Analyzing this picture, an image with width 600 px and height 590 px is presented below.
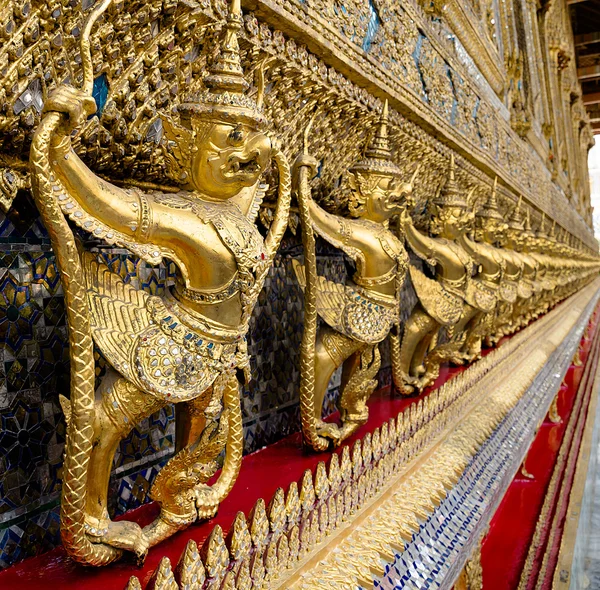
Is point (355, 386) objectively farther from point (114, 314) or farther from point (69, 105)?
point (69, 105)

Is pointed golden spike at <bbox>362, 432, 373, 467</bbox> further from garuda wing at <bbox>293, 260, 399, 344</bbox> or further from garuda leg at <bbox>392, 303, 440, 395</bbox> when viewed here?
garuda leg at <bbox>392, 303, 440, 395</bbox>

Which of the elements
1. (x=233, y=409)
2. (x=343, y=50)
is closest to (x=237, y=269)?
(x=233, y=409)

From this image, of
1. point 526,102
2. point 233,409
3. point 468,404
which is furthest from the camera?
point 526,102

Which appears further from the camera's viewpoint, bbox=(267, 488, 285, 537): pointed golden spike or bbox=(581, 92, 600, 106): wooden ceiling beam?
bbox=(581, 92, 600, 106): wooden ceiling beam

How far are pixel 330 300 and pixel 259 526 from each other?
21.4 inches

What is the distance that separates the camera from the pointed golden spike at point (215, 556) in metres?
0.61

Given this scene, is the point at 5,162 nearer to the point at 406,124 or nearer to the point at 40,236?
the point at 40,236

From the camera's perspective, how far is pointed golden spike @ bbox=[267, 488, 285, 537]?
717 mm

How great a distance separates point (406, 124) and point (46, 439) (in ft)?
3.77

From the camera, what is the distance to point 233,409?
854 mm

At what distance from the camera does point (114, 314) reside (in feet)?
2.22

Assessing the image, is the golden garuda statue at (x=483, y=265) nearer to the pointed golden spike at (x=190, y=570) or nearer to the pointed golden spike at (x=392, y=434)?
the pointed golden spike at (x=392, y=434)

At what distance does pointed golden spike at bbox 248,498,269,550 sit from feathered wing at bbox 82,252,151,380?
19 centimetres

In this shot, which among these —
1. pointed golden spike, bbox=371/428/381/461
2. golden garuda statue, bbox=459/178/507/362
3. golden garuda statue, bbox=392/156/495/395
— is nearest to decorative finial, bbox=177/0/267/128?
pointed golden spike, bbox=371/428/381/461
